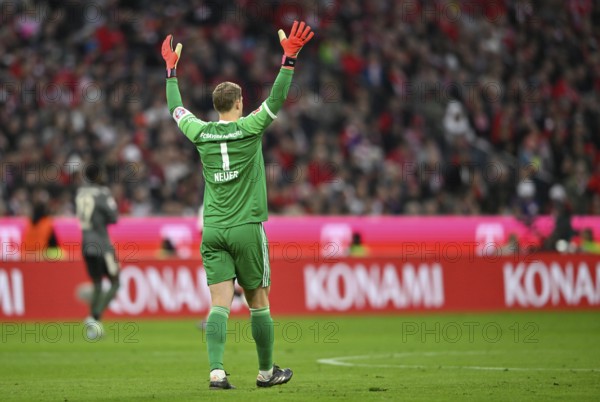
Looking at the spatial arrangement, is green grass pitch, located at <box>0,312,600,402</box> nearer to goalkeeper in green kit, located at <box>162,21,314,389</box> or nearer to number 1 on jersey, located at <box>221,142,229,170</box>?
goalkeeper in green kit, located at <box>162,21,314,389</box>

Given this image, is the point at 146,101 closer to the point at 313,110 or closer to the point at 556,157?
the point at 313,110

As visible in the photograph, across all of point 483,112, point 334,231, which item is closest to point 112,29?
point 334,231

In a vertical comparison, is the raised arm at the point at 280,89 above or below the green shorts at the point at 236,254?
above

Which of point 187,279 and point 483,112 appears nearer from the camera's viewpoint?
point 187,279

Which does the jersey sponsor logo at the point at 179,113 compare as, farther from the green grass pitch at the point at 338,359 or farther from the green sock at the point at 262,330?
the green grass pitch at the point at 338,359

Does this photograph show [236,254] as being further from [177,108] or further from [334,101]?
[334,101]

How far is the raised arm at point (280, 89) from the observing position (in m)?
8.66

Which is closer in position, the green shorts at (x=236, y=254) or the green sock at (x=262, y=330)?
the green shorts at (x=236, y=254)

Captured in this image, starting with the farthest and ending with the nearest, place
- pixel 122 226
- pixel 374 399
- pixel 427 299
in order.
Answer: pixel 122 226 < pixel 427 299 < pixel 374 399

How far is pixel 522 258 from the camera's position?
21.1 meters

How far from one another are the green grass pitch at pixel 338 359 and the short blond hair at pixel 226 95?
7.16 feet

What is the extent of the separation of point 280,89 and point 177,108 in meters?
1.04

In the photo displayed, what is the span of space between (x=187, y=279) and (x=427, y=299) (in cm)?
440

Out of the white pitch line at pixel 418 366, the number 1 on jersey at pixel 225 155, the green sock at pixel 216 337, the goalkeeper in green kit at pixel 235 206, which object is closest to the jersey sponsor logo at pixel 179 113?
the goalkeeper in green kit at pixel 235 206
